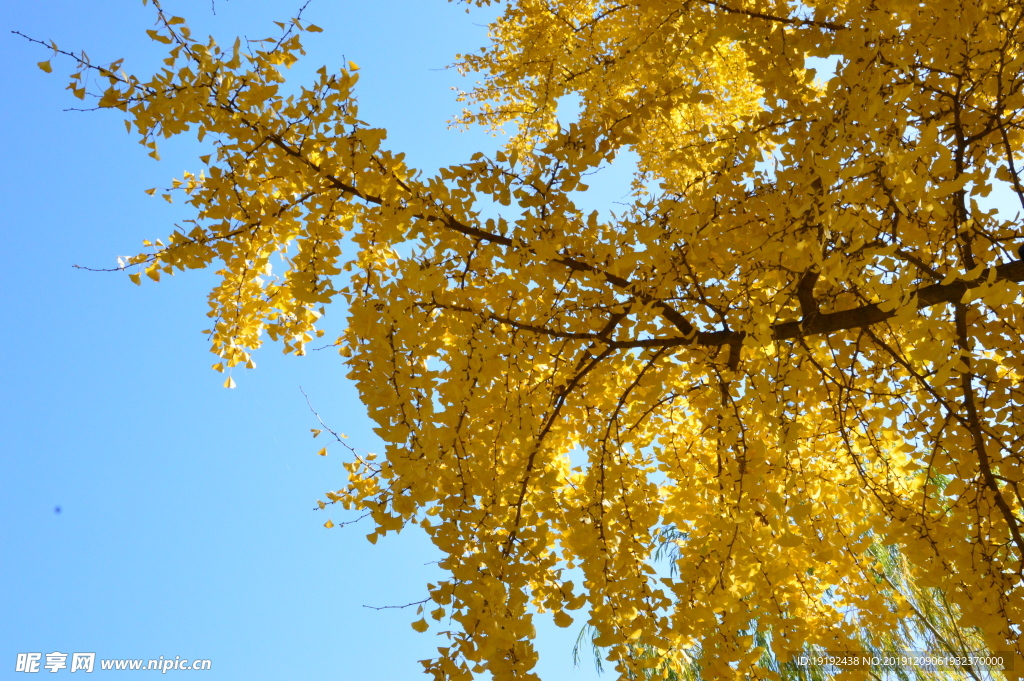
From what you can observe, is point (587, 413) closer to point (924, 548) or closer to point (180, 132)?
point (924, 548)

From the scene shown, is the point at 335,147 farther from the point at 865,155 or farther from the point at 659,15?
the point at 659,15

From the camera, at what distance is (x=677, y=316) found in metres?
2.29

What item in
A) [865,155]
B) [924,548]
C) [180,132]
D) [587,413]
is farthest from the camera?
[587,413]

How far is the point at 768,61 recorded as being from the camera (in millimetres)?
2281

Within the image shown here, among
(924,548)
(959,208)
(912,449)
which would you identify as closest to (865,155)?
(959,208)

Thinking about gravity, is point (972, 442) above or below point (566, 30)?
below

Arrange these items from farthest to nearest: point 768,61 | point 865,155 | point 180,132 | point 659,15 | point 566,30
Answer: point 566,30
point 659,15
point 768,61
point 180,132
point 865,155

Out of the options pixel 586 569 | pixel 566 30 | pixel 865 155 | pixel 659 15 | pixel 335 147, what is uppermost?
pixel 566 30

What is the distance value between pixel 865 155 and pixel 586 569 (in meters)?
1.41

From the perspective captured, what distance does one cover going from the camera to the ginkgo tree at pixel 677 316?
5.75 feet

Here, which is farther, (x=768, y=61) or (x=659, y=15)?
(x=659, y=15)

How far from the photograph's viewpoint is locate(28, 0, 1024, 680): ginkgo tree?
1752 mm

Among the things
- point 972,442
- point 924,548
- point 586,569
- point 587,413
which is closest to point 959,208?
point 972,442

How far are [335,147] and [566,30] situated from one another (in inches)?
100
